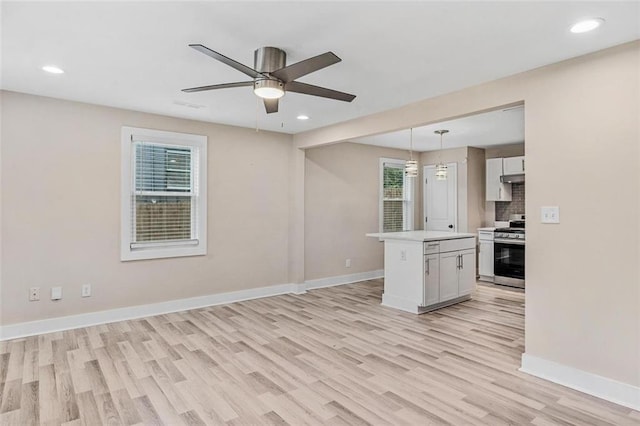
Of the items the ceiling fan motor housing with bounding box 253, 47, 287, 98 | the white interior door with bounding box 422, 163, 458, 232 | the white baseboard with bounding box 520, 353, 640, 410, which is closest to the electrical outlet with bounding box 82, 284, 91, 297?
the ceiling fan motor housing with bounding box 253, 47, 287, 98

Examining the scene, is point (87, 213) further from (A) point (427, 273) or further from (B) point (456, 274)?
(B) point (456, 274)

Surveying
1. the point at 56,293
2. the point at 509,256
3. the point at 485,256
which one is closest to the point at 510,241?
the point at 509,256

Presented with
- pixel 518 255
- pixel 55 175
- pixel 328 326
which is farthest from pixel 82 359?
pixel 518 255

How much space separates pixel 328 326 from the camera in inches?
161

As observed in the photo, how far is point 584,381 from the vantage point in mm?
2650

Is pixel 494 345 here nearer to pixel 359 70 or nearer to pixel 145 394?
pixel 359 70

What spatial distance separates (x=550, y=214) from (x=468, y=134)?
3.18 metres

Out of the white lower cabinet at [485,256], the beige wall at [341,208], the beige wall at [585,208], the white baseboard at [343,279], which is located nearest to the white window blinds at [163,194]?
the beige wall at [341,208]

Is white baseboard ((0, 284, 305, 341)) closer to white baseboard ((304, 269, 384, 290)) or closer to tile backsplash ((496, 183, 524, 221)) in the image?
white baseboard ((304, 269, 384, 290))

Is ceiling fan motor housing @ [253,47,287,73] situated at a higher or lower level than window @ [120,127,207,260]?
higher

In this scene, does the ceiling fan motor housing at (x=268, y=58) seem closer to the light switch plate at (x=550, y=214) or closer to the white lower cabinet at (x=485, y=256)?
the light switch plate at (x=550, y=214)

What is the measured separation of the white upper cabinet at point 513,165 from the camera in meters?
6.24

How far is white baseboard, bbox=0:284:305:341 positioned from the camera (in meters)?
3.76

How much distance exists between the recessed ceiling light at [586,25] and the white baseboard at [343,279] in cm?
464
